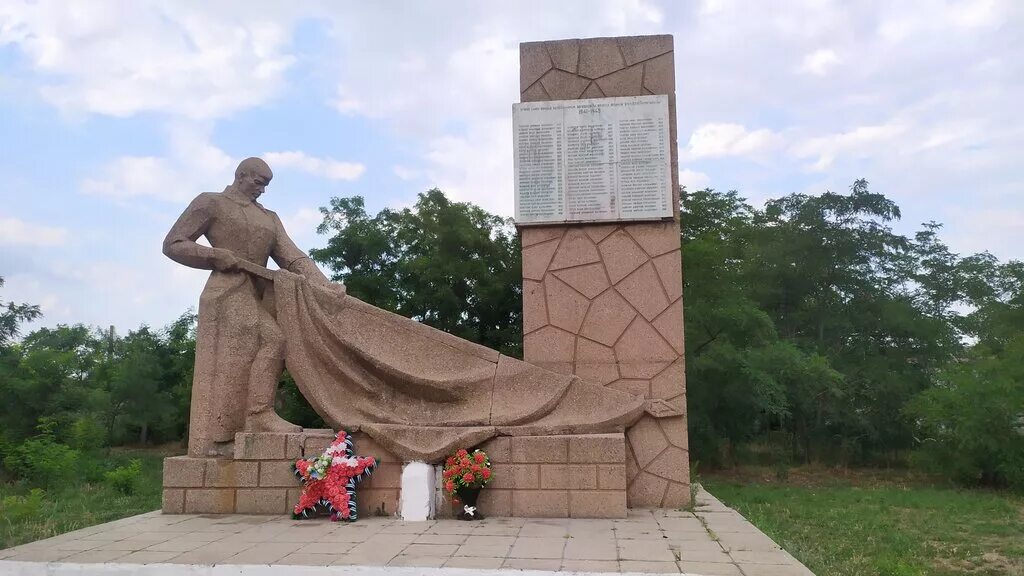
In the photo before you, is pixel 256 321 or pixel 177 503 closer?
pixel 177 503

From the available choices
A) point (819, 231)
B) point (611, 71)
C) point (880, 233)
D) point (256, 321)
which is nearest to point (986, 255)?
point (880, 233)

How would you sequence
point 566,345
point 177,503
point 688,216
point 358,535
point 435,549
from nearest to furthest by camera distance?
1. point 435,549
2. point 358,535
3. point 177,503
4. point 566,345
5. point 688,216

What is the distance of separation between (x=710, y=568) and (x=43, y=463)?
1015cm

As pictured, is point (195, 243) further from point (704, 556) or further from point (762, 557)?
point (762, 557)

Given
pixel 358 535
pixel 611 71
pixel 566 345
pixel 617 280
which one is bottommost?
pixel 358 535

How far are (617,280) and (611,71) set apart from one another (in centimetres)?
181

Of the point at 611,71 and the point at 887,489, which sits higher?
the point at 611,71

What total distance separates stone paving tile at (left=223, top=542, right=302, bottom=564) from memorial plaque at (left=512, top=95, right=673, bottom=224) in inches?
123

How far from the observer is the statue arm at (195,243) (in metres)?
5.43

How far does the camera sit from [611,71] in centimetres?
612

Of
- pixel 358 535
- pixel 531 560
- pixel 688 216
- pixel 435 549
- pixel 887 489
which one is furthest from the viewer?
pixel 688 216

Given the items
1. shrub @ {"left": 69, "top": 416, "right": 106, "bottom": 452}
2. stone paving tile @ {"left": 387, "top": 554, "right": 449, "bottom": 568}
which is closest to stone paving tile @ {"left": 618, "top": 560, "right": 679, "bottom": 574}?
stone paving tile @ {"left": 387, "top": 554, "right": 449, "bottom": 568}

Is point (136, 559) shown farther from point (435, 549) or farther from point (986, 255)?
point (986, 255)

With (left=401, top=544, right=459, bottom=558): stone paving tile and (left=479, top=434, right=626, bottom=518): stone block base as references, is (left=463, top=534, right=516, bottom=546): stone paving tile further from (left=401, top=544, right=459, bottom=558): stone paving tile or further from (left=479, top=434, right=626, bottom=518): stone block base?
(left=479, top=434, right=626, bottom=518): stone block base
